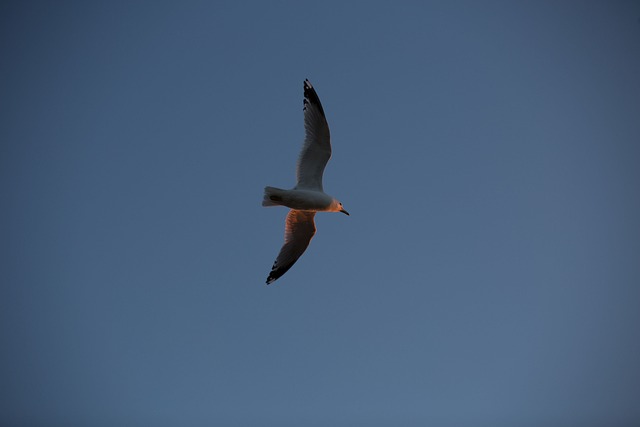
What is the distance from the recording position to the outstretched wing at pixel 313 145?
8203 millimetres

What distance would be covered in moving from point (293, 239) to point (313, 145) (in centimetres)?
162

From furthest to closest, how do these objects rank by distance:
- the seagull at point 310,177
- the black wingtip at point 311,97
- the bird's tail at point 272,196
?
1. the black wingtip at point 311,97
2. the seagull at point 310,177
3. the bird's tail at point 272,196

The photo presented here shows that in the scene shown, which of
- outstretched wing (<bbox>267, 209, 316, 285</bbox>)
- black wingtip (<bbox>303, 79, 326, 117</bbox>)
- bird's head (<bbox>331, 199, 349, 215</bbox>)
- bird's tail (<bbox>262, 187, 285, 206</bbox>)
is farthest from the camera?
outstretched wing (<bbox>267, 209, 316, 285</bbox>)

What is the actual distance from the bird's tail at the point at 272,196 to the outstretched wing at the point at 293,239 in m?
0.82

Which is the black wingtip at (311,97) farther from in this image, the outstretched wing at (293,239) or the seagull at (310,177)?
the outstretched wing at (293,239)

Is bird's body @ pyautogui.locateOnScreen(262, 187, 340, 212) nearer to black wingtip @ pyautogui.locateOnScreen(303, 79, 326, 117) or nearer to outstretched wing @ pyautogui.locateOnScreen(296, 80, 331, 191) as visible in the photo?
outstretched wing @ pyautogui.locateOnScreen(296, 80, 331, 191)

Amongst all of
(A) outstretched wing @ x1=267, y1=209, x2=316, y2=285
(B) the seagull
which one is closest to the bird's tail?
(B) the seagull

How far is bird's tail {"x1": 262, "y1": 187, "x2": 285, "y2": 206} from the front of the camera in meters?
7.89

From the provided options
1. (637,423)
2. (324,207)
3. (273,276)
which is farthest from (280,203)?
(637,423)

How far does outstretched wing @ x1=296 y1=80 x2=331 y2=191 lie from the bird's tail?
544 mm

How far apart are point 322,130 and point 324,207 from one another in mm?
1112

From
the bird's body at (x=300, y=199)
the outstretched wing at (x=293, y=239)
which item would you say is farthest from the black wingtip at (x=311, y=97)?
the outstretched wing at (x=293, y=239)

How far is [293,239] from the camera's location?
9.03 metres

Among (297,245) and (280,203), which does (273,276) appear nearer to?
(297,245)
